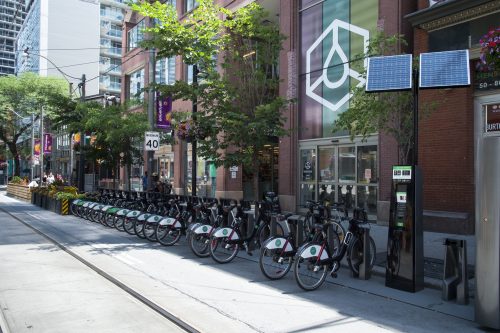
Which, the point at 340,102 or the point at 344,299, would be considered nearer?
the point at 344,299

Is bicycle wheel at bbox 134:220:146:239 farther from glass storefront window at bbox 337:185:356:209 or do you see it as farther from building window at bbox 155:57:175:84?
building window at bbox 155:57:175:84

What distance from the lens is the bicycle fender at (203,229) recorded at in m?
9.64

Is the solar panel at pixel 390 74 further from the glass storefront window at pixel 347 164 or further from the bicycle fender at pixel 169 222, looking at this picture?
the glass storefront window at pixel 347 164

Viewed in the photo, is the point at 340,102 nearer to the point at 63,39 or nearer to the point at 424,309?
the point at 424,309

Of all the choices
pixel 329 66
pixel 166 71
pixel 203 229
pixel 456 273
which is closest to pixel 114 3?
pixel 166 71

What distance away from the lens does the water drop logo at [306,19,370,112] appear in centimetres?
1591

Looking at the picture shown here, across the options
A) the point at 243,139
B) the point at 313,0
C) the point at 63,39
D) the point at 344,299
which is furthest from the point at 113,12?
the point at 344,299

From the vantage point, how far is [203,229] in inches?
381

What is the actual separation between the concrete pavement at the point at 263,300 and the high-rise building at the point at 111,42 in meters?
71.3

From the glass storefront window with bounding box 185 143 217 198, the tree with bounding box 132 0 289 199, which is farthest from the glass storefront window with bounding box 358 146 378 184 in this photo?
the glass storefront window with bounding box 185 143 217 198

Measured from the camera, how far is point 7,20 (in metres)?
144

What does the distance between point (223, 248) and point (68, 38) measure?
81795mm

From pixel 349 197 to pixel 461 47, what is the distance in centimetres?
624

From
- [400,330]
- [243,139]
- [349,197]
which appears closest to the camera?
[400,330]
